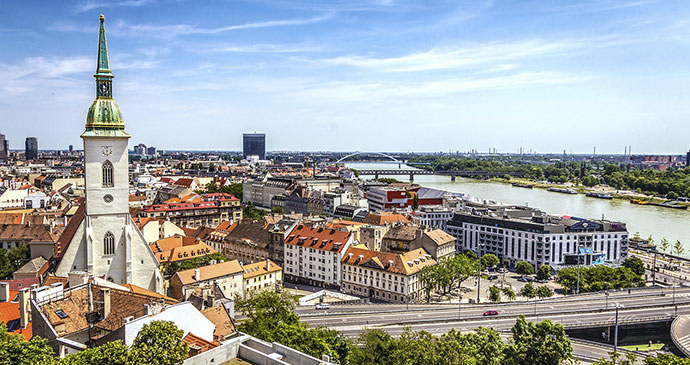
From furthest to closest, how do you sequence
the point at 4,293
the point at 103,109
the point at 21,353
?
the point at 103,109 → the point at 4,293 → the point at 21,353

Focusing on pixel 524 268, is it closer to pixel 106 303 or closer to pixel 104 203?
pixel 104 203

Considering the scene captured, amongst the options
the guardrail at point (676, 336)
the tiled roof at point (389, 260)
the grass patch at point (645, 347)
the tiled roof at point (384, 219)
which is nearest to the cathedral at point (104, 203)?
the tiled roof at point (389, 260)

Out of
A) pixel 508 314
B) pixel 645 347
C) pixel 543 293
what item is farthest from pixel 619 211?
pixel 508 314

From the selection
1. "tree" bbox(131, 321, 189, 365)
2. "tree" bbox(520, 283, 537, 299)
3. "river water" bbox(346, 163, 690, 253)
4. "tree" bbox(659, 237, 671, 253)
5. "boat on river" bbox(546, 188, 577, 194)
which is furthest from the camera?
"boat on river" bbox(546, 188, 577, 194)

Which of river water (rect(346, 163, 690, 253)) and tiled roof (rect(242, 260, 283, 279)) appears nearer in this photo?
tiled roof (rect(242, 260, 283, 279))

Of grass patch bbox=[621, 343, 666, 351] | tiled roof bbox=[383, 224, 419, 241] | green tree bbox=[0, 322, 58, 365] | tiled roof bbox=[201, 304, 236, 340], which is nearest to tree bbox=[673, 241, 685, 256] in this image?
grass patch bbox=[621, 343, 666, 351]

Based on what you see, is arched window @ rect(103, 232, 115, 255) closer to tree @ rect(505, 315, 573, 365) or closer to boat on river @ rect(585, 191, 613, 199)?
tree @ rect(505, 315, 573, 365)
